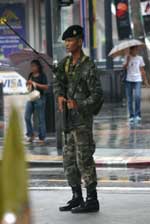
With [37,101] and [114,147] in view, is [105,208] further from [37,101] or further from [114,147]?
[37,101]

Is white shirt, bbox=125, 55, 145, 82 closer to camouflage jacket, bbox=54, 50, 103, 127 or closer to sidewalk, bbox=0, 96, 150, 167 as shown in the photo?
sidewalk, bbox=0, 96, 150, 167

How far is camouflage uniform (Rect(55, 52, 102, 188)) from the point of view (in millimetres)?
6340

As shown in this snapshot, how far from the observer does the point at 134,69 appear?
15281mm

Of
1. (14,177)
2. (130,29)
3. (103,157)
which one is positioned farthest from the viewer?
(130,29)

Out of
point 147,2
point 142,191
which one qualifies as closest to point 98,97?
point 142,191

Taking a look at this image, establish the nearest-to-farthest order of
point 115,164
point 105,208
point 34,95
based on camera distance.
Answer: point 105,208 → point 115,164 → point 34,95

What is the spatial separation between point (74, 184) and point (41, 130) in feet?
19.5

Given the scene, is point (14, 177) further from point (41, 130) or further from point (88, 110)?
point (41, 130)

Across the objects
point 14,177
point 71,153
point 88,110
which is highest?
point 14,177

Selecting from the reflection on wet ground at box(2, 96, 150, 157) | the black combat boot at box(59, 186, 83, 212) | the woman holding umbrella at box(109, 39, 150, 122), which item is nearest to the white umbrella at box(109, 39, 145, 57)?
the woman holding umbrella at box(109, 39, 150, 122)

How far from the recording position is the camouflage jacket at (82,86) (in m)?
6.31

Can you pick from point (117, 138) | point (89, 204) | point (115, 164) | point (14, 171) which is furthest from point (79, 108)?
point (117, 138)

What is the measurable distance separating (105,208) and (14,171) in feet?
17.7

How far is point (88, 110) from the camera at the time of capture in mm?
6328
